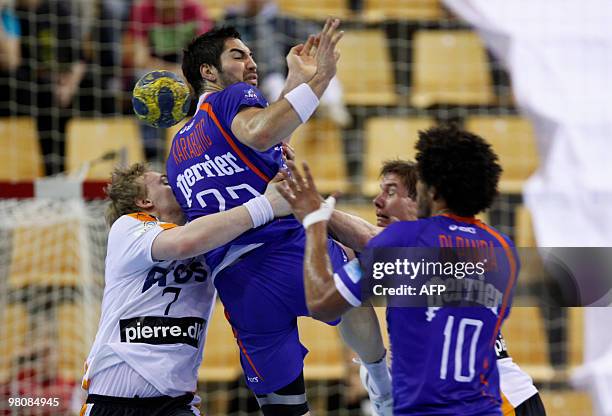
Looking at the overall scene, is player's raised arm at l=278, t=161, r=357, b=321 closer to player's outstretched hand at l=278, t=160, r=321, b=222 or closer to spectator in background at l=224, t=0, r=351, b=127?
player's outstretched hand at l=278, t=160, r=321, b=222

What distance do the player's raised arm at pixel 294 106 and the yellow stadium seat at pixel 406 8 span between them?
6.61 meters

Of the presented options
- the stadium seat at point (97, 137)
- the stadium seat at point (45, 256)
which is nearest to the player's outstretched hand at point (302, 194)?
the stadium seat at point (45, 256)

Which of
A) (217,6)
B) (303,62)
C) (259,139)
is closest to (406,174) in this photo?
(303,62)

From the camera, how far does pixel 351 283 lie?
374 cm

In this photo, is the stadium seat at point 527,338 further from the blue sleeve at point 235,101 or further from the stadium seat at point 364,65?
the blue sleeve at point 235,101

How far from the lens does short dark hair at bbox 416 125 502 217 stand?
12.4ft

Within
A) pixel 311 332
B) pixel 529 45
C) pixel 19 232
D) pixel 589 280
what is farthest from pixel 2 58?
pixel 589 280

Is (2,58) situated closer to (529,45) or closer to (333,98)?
(333,98)

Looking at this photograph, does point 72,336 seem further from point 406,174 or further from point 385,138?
point 406,174

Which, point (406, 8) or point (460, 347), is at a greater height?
point (406, 8)

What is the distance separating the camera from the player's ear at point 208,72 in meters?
4.98

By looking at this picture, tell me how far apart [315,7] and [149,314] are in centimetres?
686

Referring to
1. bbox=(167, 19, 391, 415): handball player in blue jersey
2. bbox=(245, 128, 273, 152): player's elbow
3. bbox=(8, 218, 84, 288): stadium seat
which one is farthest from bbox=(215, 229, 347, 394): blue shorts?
bbox=(8, 218, 84, 288): stadium seat

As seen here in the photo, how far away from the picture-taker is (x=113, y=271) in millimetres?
4820
